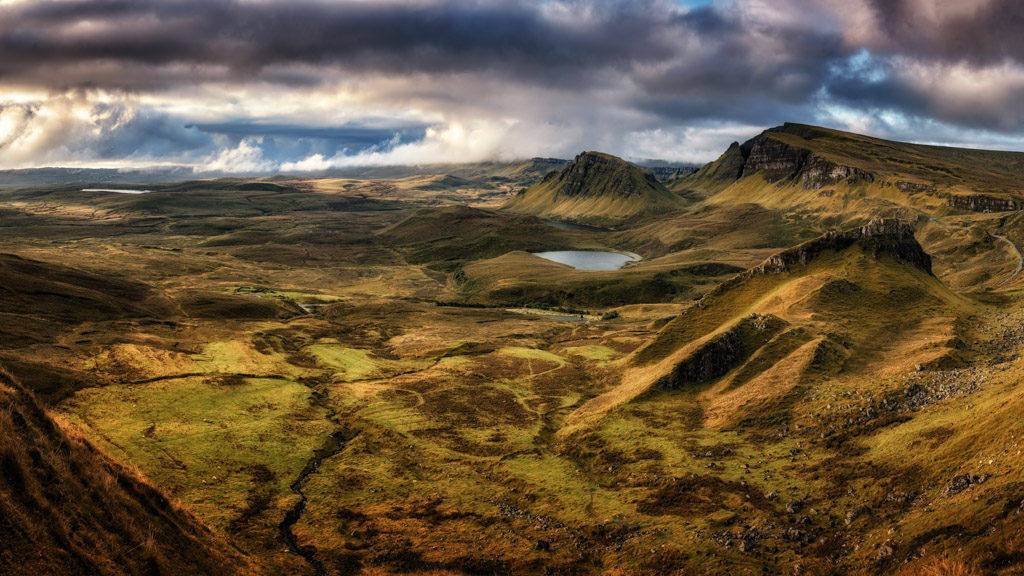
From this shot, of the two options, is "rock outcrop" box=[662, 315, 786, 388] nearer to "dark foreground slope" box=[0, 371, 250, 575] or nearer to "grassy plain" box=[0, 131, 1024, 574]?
"grassy plain" box=[0, 131, 1024, 574]

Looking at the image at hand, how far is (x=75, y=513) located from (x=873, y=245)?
138359mm

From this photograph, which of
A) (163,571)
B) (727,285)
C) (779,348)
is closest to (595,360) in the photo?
(727,285)

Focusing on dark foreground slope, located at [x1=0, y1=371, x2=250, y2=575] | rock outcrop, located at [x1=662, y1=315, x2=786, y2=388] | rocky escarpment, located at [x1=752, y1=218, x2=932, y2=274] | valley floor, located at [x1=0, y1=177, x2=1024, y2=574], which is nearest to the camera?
dark foreground slope, located at [x1=0, y1=371, x2=250, y2=575]

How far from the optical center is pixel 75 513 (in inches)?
1227

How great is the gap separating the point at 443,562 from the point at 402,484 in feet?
66.8

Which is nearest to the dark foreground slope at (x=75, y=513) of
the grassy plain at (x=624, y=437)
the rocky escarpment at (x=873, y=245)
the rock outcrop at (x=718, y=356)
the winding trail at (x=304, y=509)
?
the winding trail at (x=304, y=509)

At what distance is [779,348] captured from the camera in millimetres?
91375

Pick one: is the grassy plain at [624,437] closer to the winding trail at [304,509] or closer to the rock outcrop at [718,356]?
the winding trail at [304,509]

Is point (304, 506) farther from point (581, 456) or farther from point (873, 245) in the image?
point (873, 245)

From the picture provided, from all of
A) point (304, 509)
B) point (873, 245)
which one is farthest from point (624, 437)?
point (873, 245)

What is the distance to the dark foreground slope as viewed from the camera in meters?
27.5

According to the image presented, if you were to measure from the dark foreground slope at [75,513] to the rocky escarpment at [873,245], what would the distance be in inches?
4838

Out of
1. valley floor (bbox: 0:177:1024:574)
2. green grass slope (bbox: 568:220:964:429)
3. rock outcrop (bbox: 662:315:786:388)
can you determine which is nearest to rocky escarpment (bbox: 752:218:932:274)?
green grass slope (bbox: 568:220:964:429)

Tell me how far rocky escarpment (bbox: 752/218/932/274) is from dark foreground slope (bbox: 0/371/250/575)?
12289cm
